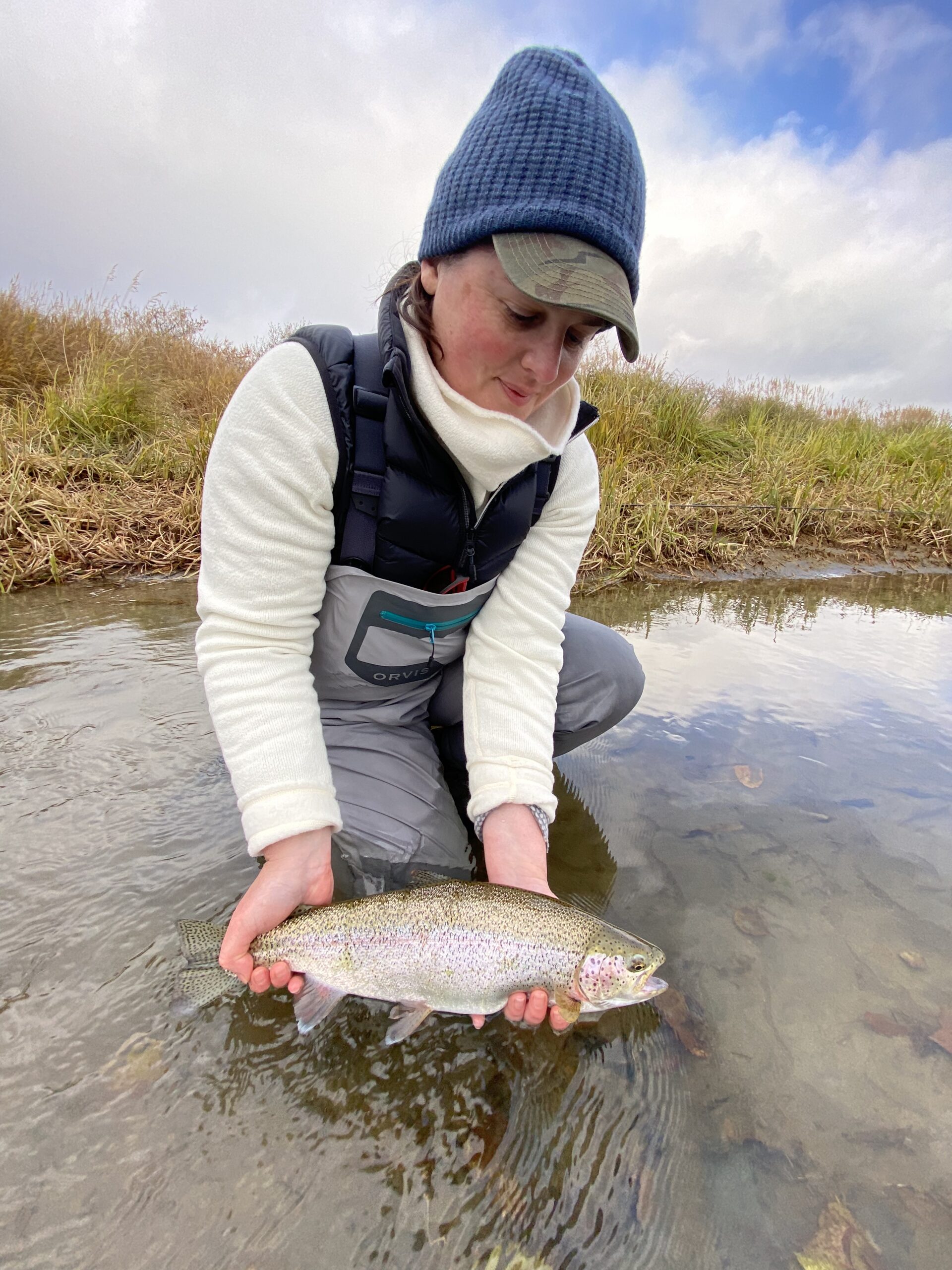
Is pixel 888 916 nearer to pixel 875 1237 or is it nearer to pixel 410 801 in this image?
pixel 875 1237

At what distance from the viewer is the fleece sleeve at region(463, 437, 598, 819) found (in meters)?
2.21

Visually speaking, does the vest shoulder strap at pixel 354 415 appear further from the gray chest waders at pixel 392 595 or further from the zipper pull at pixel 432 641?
the zipper pull at pixel 432 641

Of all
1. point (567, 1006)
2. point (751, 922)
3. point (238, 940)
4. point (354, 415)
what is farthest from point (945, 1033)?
point (354, 415)

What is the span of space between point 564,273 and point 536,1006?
1655 mm

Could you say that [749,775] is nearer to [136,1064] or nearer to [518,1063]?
[518,1063]

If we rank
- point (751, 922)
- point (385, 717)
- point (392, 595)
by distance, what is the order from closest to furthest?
point (392, 595) → point (751, 922) → point (385, 717)

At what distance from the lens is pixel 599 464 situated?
27.4ft

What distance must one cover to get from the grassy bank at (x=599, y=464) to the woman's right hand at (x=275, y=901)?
15.0 ft

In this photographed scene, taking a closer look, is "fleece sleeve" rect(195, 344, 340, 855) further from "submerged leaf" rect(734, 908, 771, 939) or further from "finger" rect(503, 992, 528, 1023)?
"submerged leaf" rect(734, 908, 771, 939)

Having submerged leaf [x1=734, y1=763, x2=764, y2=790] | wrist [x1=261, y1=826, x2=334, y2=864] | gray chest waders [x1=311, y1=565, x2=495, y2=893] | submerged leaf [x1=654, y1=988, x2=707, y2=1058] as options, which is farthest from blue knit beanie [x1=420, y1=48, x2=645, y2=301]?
submerged leaf [x1=734, y1=763, x2=764, y2=790]

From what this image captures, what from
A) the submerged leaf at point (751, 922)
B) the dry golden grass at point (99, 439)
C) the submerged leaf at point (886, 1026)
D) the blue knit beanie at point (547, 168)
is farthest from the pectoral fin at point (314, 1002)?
the dry golden grass at point (99, 439)

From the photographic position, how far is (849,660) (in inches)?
180

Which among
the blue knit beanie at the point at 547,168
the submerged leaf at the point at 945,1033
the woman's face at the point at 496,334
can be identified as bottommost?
the submerged leaf at the point at 945,1033

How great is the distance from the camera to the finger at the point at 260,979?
5.51 ft
